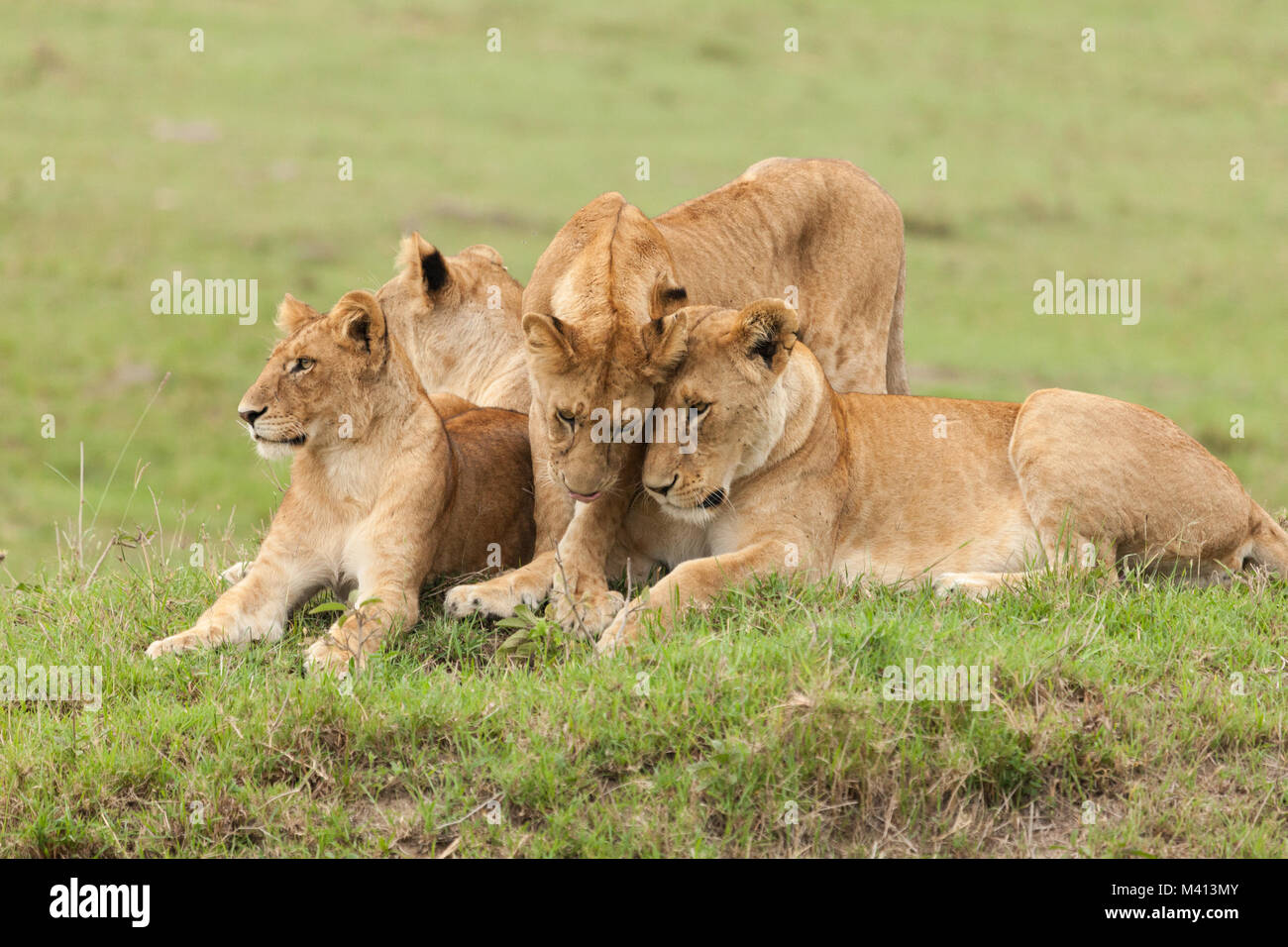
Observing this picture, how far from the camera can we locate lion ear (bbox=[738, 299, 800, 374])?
5.91m

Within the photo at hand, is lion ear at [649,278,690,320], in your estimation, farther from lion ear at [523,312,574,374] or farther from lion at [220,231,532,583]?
lion at [220,231,532,583]

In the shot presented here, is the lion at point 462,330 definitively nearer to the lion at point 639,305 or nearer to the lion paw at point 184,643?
the lion at point 639,305

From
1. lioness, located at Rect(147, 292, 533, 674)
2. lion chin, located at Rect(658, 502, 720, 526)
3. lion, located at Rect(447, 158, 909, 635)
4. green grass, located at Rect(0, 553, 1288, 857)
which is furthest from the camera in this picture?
lion chin, located at Rect(658, 502, 720, 526)

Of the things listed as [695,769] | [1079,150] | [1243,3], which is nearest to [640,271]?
[695,769]

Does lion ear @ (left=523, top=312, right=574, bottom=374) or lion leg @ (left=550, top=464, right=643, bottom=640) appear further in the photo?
lion leg @ (left=550, top=464, right=643, bottom=640)

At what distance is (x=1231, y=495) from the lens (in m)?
6.53

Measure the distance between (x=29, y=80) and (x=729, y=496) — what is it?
2587cm

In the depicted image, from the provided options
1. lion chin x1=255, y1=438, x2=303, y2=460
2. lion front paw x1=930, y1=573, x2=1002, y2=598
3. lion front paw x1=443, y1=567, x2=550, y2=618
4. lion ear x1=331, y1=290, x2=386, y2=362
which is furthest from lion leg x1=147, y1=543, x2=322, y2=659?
lion front paw x1=930, y1=573, x2=1002, y2=598

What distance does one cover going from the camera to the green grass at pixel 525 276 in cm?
482

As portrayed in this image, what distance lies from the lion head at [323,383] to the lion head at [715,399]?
3.64 feet

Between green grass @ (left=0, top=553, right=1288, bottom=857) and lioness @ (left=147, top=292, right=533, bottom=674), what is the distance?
1.44 feet

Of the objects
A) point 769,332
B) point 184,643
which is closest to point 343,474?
point 184,643

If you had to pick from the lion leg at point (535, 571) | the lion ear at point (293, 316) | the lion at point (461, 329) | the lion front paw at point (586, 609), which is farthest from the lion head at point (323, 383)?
the lion at point (461, 329)
